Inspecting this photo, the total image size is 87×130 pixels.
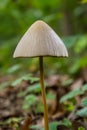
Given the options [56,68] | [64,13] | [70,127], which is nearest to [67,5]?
[64,13]

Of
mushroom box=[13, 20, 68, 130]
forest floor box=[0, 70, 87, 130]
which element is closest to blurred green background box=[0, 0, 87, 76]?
forest floor box=[0, 70, 87, 130]

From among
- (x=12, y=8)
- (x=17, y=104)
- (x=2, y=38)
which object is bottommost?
(x=17, y=104)

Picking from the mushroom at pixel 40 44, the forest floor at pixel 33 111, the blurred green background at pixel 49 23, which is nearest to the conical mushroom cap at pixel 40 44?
the mushroom at pixel 40 44

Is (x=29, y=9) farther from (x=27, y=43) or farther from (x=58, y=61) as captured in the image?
(x=27, y=43)

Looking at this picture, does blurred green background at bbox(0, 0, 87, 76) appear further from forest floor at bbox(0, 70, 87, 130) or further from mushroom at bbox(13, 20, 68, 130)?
mushroom at bbox(13, 20, 68, 130)

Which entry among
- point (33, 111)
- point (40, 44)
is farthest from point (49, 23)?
point (40, 44)
